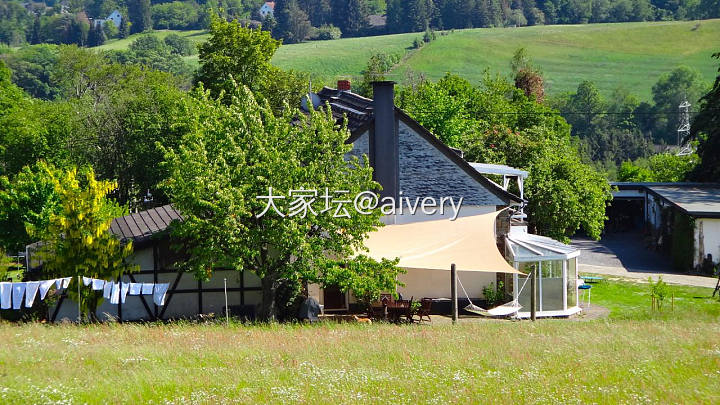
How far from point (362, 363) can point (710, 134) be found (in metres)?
40.6

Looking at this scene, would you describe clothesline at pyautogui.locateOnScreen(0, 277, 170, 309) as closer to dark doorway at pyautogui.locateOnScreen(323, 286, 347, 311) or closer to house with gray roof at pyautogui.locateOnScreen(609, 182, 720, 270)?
dark doorway at pyautogui.locateOnScreen(323, 286, 347, 311)

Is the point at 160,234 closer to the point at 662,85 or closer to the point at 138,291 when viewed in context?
the point at 138,291

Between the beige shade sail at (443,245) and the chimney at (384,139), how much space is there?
151cm

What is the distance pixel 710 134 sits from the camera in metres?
50.3

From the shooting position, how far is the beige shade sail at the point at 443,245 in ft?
78.4

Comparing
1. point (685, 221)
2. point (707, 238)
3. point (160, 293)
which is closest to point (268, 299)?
point (160, 293)

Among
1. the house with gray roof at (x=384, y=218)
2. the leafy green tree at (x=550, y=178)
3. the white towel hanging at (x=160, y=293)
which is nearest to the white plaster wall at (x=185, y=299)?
the house with gray roof at (x=384, y=218)

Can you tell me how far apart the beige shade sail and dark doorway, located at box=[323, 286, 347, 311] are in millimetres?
2489

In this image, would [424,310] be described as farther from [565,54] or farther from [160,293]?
[565,54]

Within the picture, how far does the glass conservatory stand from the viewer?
87.7ft

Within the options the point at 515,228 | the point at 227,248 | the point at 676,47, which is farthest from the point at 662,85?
the point at 227,248

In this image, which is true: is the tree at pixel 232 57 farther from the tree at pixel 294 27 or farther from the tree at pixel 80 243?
the tree at pixel 294 27

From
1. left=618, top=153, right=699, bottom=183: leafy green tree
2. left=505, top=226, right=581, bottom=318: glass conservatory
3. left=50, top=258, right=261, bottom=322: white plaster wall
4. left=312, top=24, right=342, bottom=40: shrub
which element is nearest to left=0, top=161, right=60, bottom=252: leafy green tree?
left=50, top=258, right=261, bottom=322: white plaster wall

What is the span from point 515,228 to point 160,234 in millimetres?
11883
